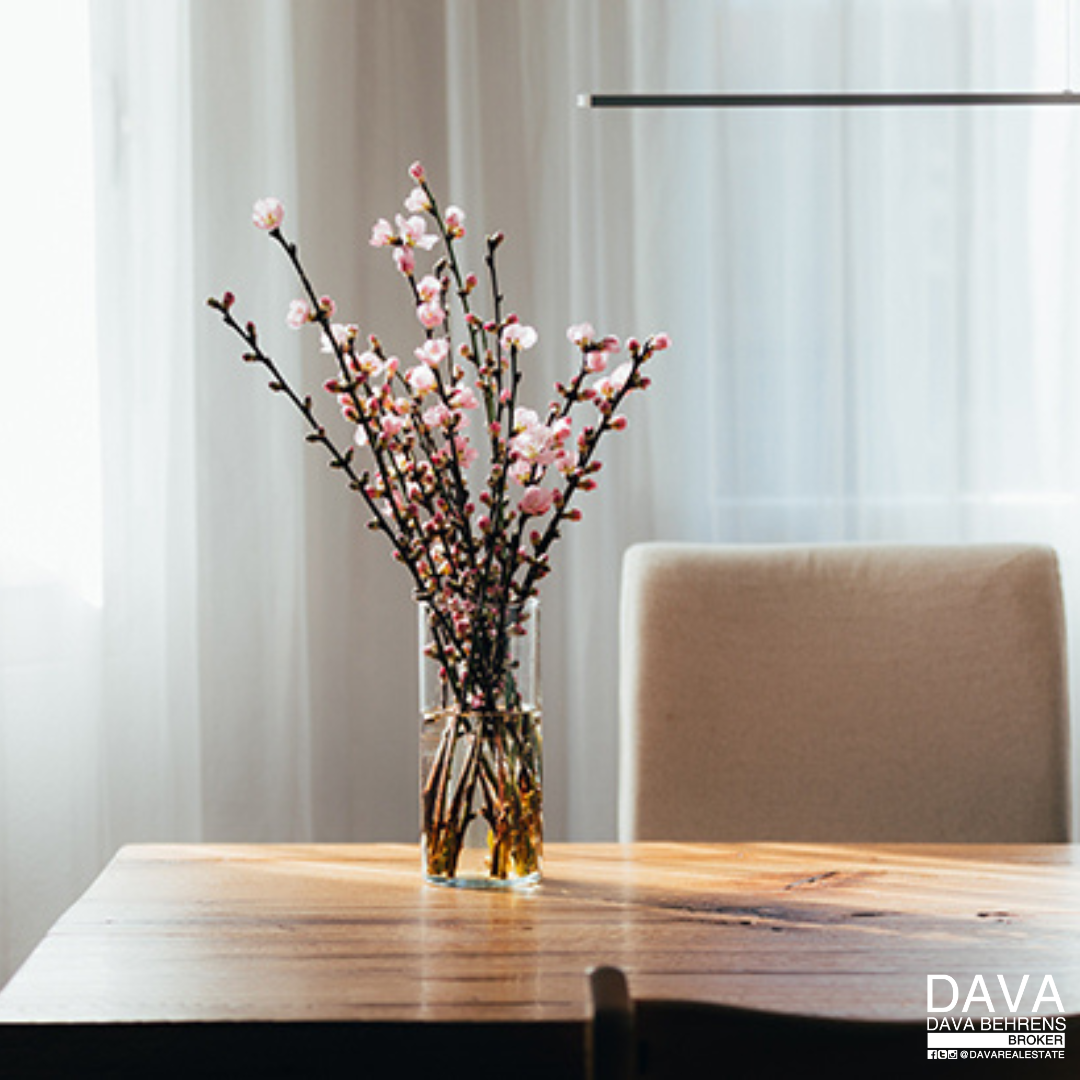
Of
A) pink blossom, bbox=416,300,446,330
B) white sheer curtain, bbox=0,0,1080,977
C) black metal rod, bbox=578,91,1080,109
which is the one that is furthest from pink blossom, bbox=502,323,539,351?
white sheer curtain, bbox=0,0,1080,977

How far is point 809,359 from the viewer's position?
2.44 metres

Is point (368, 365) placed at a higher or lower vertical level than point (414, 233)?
lower

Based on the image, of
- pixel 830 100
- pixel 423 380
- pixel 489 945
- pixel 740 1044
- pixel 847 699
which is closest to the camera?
pixel 740 1044

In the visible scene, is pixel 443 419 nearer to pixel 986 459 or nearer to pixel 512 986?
pixel 512 986

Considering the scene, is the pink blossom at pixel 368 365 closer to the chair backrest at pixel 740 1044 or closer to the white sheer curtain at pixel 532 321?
the chair backrest at pixel 740 1044

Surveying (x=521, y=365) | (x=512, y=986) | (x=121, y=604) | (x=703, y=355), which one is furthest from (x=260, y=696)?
(x=512, y=986)

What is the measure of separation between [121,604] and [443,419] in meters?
1.29

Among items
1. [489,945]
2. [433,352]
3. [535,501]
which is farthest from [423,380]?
[489,945]

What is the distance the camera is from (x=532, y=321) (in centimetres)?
243

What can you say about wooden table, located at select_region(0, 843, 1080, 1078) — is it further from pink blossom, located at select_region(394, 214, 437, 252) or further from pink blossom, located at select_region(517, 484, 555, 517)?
pink blossom, located at select_region(394, 214, 437, 252)

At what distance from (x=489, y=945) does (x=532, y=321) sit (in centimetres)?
141

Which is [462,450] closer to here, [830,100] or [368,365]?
[368,365]

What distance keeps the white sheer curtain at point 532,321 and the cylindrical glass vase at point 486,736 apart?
3.54 feet

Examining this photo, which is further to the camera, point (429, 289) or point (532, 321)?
point (532, 321)
